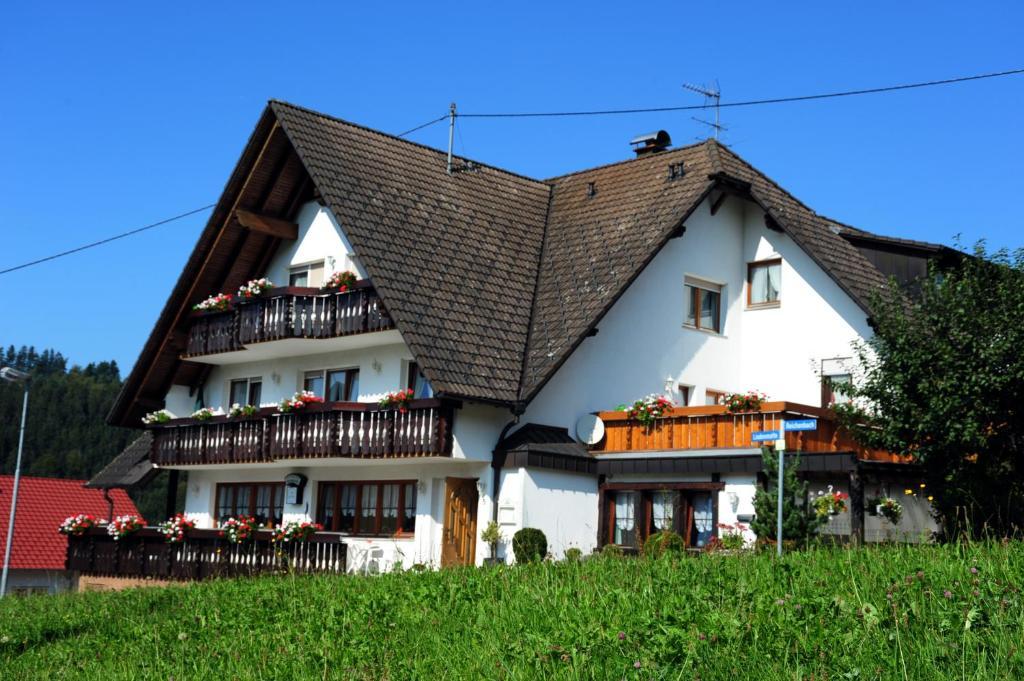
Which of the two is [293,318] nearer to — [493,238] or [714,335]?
[493,238]

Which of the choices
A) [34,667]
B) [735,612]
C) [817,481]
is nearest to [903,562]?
[735,612]

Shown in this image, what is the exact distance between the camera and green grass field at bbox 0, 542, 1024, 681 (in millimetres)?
8375

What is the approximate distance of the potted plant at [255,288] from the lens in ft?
91.7

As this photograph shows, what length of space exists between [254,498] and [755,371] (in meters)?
12.3

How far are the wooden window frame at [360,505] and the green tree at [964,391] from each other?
32.9ft

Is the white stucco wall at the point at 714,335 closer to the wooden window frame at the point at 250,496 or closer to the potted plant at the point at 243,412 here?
the potted plant at the point at 243,412

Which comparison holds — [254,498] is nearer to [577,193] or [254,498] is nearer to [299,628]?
[577,193]

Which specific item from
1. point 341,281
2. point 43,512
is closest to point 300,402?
point 341,281

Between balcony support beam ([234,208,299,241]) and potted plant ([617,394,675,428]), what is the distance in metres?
9.29

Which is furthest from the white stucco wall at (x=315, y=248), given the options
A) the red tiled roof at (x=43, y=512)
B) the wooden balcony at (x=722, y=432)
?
the red tiled roof at (x=43, y=512)

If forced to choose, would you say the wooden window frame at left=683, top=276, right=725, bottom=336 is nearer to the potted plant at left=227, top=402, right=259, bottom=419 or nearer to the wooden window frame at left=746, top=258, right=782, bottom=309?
the wooden window frame at left=746, top=258, right=782, bottom=309

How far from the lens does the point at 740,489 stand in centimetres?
2334

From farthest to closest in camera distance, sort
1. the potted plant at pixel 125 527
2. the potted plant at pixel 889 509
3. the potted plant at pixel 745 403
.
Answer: the potted plant at pixel 125 527 < the potted plant at pixel 745 403 < the potted plant at pixel 889 509

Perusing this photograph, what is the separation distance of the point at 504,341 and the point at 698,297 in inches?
212
